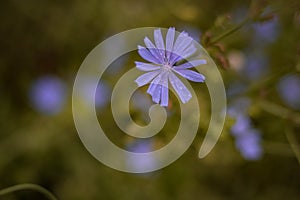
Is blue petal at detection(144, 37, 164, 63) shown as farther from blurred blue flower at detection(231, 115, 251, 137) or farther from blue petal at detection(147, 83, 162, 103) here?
blurred blue flower at detection(231, 115, 251, 137)

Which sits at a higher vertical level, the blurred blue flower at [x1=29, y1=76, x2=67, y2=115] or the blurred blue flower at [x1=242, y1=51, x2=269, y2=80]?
the blurred blue flower at [x1=29, y1=76, x2=67, y2=115]

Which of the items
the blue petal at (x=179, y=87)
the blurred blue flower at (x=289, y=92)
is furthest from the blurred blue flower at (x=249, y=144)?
the blue petal at (x=179, y=87)

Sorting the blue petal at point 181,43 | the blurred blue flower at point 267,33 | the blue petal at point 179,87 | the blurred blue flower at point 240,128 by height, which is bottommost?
the blue petal at point 179,87

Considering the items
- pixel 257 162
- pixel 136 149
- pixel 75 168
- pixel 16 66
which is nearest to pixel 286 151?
pixel 257 162

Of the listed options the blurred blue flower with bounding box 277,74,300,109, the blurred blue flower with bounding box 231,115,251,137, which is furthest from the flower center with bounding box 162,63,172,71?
the blurred blue flower with bounding box 277,74,300,109

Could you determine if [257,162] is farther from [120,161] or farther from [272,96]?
[120,161]

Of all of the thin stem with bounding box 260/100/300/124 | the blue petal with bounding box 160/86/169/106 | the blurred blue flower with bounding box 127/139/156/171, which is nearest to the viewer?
the blue petal with bounding box 160/86/169/106

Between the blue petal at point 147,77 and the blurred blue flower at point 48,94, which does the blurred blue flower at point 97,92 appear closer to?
the blurred blue flower at point 48,94

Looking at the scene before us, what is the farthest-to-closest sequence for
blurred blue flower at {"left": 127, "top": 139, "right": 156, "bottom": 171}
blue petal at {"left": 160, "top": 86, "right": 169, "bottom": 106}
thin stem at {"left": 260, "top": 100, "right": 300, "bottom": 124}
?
blurred blue flower at {"left": 127, "top": 139, "right": 156, "bottom": 171}, thin stem at {"left": 260, "top": 100, "right": 300, "bottom": 124}, blue petal at {"left": 160, "top": 86, "right": 169, "bottom": 106}
